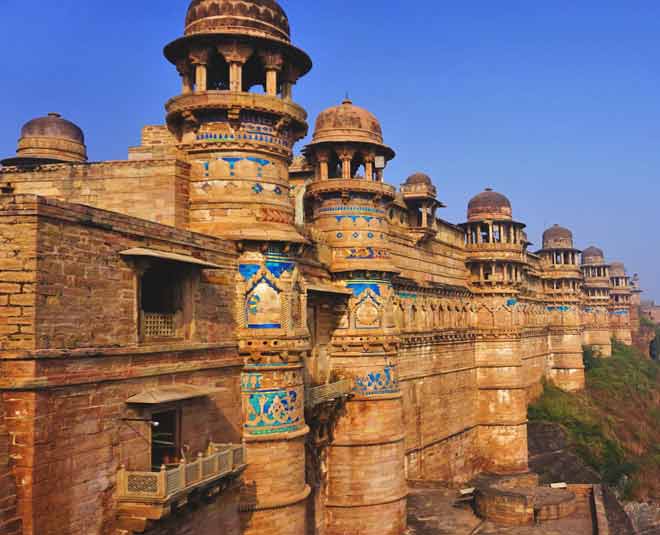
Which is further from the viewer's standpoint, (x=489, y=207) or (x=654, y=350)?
(x=654, y=350)

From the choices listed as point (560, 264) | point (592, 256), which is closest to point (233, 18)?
point (560, 264)

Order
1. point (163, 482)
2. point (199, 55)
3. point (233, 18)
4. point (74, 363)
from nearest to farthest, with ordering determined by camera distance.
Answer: point (74, 363) < point (163, 482) < point (233, 18) < point (199, 55)

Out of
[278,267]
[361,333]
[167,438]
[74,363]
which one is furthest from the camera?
[361,333]

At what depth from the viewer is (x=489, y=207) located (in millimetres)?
31453

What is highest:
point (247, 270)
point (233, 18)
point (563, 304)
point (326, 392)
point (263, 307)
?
point (233, 18)

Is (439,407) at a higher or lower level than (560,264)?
lower

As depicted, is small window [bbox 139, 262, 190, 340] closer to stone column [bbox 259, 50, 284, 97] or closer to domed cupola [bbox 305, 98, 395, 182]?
stone column [bbox 259, 50, 284, 97]

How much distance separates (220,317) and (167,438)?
2275mm

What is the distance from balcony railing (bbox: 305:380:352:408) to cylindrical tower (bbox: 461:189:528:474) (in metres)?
14.1

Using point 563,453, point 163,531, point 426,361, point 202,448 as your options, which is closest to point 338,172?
point 426,361

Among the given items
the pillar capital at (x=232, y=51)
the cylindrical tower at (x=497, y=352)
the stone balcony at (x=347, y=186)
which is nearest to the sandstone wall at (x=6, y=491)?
the pillar capital at (x=232, y=51)

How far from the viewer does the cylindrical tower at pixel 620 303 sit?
6519cm

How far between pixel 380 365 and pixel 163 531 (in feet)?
31.0

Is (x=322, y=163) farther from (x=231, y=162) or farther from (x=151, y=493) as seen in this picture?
(x=151, y=493)
